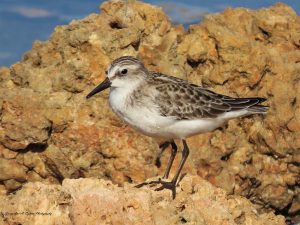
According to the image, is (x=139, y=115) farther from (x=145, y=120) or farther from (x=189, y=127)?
(x=189, y=127)

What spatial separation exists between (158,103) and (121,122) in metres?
2.62

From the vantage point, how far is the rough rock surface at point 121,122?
14961 millimetres

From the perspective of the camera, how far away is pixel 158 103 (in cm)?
1245

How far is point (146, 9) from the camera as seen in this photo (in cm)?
1566

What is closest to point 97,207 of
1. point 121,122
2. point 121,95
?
point 121,95

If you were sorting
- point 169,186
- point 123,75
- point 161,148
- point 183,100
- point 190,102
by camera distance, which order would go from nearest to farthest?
point 169,186, point 123,75, point 183,100, point 190,102, point 161,148

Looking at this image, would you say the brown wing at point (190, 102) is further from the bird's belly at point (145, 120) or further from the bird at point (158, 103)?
the bird's belly at point (145, 120)

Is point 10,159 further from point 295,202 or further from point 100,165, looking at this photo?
point 295,202

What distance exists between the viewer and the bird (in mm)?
12281

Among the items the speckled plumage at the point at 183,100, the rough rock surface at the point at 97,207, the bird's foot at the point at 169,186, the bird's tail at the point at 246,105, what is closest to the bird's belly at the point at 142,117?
the speckled plumage at the point at 183,100

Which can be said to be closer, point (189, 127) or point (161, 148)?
point (189, 127)

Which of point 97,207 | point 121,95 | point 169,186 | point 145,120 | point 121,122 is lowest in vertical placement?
point 97,207

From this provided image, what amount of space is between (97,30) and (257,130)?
4624 millimetres

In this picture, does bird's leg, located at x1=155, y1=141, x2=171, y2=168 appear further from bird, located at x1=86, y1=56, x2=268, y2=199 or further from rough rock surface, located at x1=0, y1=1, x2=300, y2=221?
bird, located at x1=86, y1=56, x2=268, y2=199
